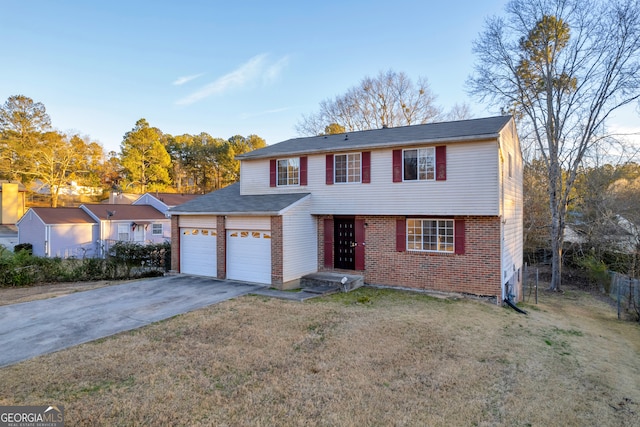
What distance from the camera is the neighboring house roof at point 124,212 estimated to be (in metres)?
24.7

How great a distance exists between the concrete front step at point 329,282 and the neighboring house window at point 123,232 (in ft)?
62.6

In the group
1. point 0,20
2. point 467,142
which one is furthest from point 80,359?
point 0,20

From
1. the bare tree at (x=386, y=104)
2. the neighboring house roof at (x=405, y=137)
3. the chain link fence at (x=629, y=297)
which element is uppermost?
the bare tree at (x=386, y=104)

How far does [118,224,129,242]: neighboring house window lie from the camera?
25141mm

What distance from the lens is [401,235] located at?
39.5 ft

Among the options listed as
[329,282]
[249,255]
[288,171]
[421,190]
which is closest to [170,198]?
[288,171]

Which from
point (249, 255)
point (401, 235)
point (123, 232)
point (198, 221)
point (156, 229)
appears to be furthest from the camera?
point (156, 229)

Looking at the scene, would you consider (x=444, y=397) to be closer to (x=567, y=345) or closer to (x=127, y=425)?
(x=127, y=425)

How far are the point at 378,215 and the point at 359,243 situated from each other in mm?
1377

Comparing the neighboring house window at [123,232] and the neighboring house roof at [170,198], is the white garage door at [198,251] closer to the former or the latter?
the neighboring house window at [123,232]

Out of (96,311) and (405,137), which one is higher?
(405,137)

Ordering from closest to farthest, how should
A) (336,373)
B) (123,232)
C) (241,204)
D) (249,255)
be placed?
(336,373) < (249,255) < (241,204) < (123,232)

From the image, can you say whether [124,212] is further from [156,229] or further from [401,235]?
[401,235]

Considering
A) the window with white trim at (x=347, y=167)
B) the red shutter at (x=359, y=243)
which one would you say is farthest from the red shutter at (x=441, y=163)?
the red shutter at (x=359, y=243)
